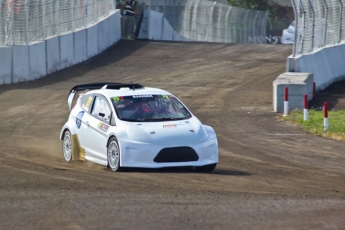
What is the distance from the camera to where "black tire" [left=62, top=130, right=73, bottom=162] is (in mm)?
13480

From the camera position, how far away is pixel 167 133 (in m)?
11.6

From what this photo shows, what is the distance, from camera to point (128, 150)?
11.5 metres

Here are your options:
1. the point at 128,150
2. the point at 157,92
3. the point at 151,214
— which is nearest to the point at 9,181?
the point at 128,150

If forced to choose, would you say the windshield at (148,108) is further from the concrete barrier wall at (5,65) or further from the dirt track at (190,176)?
the concrete barrier wall at (5,65)

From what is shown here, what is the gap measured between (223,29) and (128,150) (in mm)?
37629

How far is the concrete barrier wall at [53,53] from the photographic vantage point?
2533 cm

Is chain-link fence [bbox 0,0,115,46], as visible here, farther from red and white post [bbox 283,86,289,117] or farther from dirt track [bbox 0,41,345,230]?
red and white post [bbox 283,86,289,117]

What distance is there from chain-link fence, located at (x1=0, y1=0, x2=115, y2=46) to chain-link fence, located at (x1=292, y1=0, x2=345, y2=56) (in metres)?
9.58

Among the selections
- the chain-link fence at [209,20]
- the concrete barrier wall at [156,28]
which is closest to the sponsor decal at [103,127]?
the concrete barrier wall at [156,28]

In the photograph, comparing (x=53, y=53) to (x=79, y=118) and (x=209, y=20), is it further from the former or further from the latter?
(x=209, y=20)

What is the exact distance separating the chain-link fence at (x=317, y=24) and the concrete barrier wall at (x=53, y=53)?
30.4 feet

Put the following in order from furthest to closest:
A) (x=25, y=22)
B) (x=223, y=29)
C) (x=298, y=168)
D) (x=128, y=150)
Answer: (x=223, y=29), (x=25, y=22), (x=298, y=168), (x=128, y=150)

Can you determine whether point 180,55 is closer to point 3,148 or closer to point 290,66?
point 290,66

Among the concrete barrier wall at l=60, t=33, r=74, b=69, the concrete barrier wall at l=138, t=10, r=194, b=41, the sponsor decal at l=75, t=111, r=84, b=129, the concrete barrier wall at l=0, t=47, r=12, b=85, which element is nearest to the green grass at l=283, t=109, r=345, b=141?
the sponsor decal at l=75, t=111, r=84, b=129
